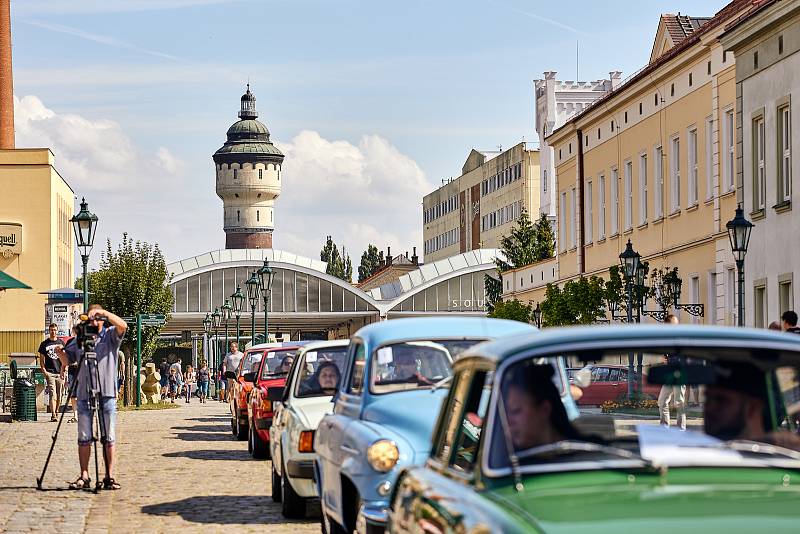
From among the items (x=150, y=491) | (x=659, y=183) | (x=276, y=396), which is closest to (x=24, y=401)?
(x=150, y=491)

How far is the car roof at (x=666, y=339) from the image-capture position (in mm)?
6074

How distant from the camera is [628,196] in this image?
54.3 m

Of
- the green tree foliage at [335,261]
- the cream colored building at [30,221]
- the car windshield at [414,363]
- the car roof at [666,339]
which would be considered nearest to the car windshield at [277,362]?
the car windshield at [414,363]

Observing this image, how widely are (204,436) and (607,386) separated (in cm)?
2067

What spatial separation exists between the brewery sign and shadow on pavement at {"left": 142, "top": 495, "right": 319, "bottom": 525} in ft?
240

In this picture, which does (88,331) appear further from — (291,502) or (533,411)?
(533,411)

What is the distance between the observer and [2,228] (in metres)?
87.1

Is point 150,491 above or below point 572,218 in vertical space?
below

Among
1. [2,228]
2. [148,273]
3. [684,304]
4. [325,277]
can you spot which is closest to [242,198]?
[325,277]

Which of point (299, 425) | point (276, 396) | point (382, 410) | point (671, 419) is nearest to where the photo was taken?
point (671, 419)

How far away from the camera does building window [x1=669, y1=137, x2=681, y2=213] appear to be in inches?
1893

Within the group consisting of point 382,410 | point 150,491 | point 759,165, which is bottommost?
point 150,491

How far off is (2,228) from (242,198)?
102590 millimetres

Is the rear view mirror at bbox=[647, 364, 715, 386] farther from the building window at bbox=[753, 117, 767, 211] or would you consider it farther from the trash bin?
the building window at bbox=[753, 117, 767, 211]
